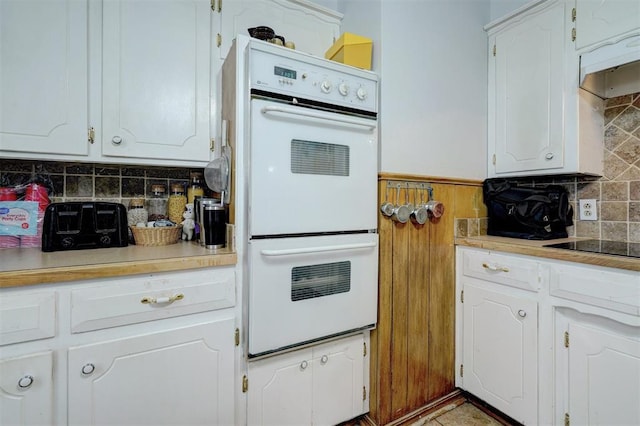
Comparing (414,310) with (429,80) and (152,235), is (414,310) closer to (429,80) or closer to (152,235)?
(429,80)

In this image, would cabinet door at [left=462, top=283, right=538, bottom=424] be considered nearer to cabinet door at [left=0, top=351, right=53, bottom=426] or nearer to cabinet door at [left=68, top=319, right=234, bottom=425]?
cabinet door at [left=68, top=319, right=234, bottom=425]

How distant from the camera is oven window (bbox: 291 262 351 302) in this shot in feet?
4.14

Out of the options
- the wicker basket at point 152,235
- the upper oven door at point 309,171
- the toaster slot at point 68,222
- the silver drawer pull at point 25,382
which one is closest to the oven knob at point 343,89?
the upper oven door at point 309,171

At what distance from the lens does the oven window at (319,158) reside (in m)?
1.25

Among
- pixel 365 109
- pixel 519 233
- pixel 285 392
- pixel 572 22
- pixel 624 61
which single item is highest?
pixel 572 22

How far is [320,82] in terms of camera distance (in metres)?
1.29

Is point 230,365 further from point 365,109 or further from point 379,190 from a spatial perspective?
point 365,109

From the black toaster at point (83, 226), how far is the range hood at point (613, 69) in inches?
90.3

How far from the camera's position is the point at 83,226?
127cm

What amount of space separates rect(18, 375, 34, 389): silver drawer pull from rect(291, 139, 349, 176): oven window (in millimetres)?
1055

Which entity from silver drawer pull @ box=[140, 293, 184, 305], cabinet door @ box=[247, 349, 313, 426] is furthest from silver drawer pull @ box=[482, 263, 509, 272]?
silver drawer pull @ box=[140, 293, 184, 305]

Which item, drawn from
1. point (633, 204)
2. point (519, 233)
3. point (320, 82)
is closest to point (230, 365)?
point (320, 82)

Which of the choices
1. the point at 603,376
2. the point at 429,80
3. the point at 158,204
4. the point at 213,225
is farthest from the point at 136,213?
the point at 603,376

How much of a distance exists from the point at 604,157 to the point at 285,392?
80.4 inches
